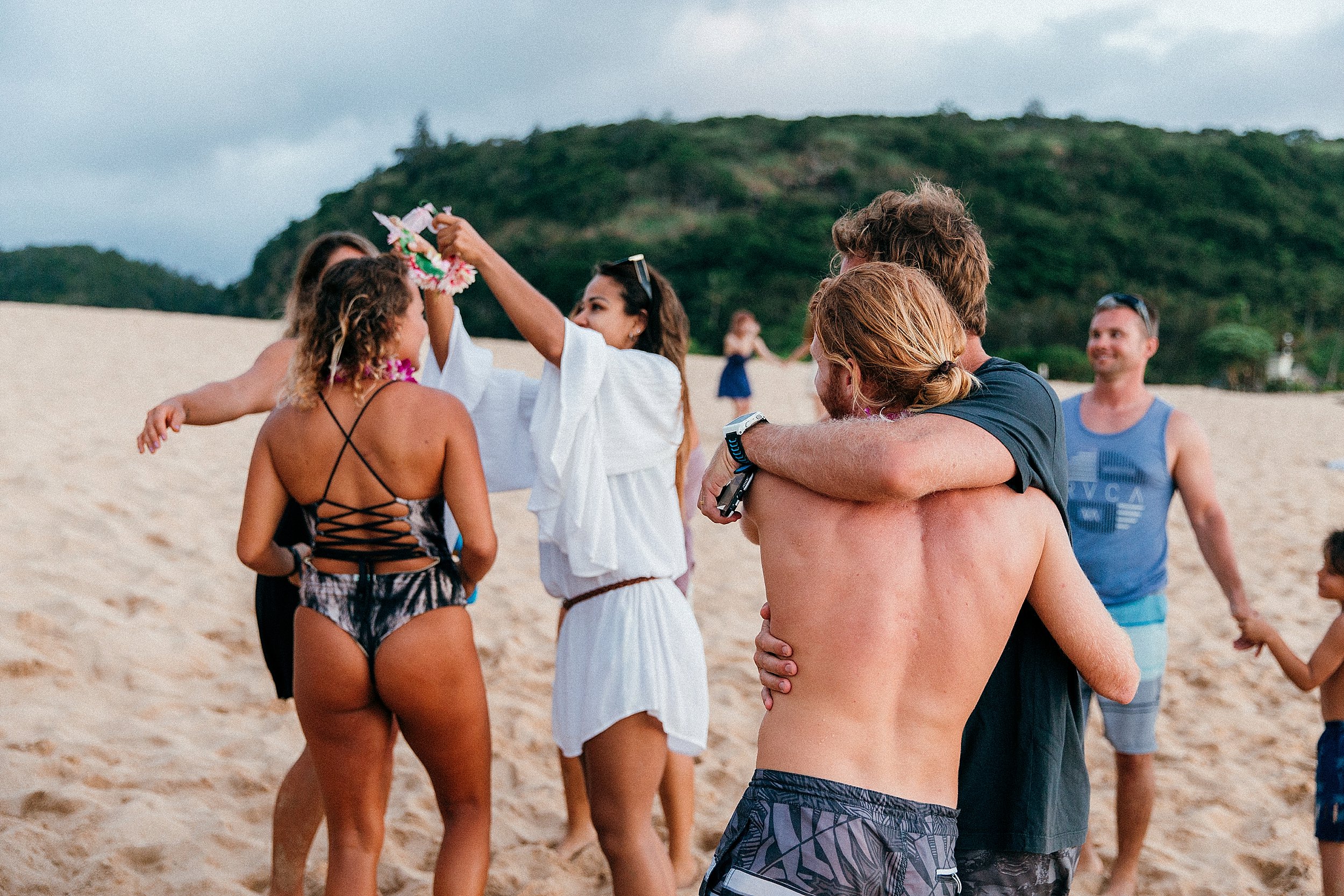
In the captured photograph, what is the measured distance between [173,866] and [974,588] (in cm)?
273

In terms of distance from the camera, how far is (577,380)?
240cm

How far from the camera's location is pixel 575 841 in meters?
3.21

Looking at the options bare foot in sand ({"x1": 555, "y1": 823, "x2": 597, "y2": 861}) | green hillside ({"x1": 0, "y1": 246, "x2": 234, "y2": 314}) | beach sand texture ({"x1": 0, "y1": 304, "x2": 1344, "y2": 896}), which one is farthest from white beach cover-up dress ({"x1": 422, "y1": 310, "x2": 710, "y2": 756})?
green hillside ({"x1": 0, "y1": 246, "x2": 234, "y2": 314})

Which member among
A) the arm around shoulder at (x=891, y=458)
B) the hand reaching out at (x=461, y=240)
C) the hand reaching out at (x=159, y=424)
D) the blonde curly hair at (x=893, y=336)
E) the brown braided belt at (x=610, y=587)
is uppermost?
the hand reaching out at (x=461, y=240)

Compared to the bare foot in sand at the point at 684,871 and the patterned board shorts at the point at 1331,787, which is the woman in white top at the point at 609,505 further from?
the patterned board shorts at the point at 1331,787

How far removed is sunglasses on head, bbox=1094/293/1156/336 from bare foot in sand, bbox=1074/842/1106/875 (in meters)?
1.85

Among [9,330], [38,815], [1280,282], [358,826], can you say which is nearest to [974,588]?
[358,826]

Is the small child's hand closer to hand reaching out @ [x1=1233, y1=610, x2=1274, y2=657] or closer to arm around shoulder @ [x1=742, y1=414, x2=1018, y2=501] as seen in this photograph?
hand reaching out @ [x1=1233, y1=610, x2=1274, y2=657]

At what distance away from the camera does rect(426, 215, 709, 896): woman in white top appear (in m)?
2.33

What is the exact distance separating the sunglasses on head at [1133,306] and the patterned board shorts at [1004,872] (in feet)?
7.23

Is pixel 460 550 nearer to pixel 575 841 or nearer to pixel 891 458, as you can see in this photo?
pixel 575 841

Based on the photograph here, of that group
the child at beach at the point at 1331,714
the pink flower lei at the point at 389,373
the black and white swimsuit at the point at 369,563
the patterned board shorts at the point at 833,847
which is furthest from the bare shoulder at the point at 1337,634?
the pink flower lei at the point at 389,373

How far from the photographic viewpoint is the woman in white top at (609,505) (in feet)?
7.64

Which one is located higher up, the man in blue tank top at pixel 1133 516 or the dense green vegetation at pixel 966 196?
the dense green vegetation at pixel 966 196
